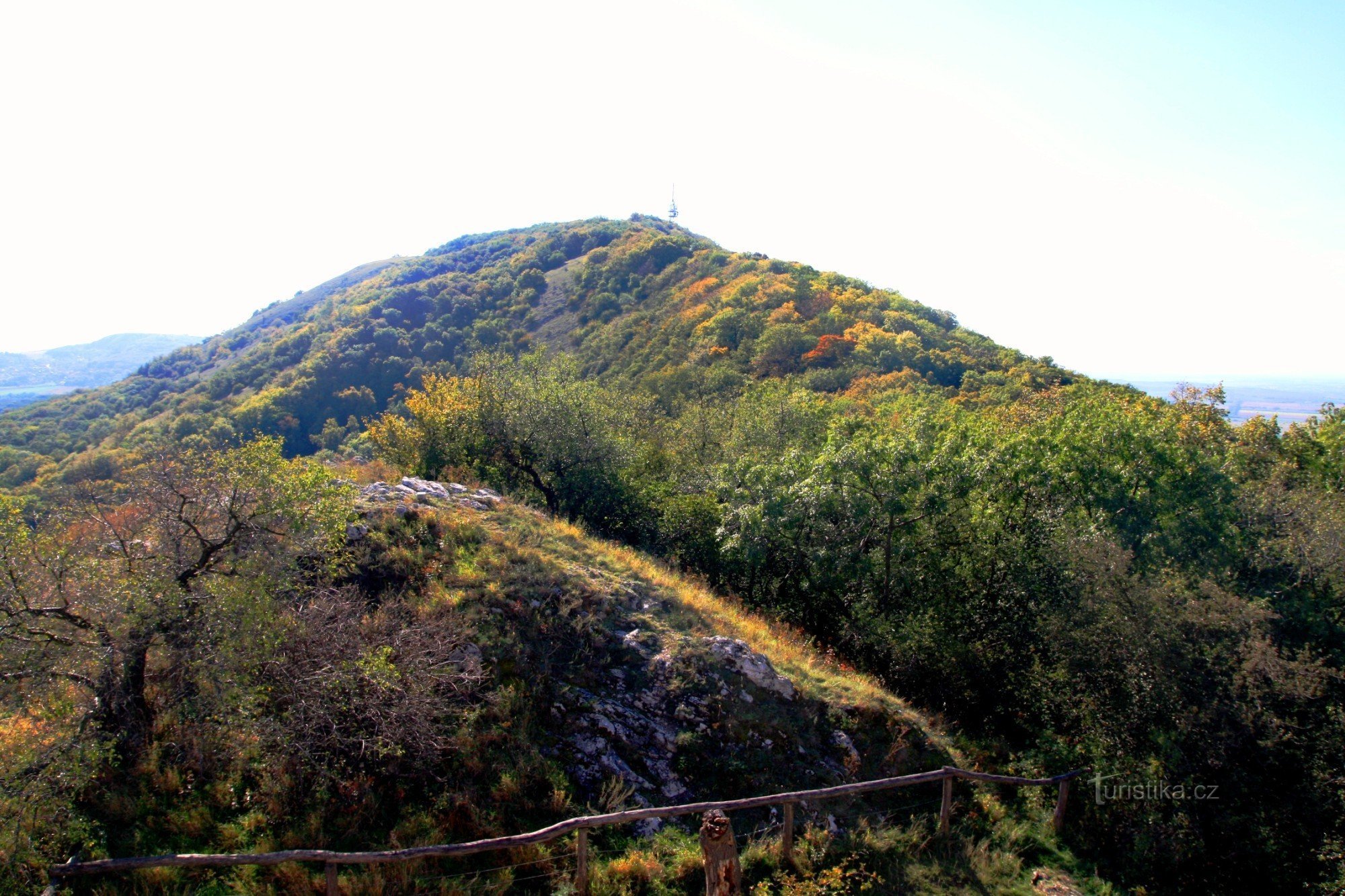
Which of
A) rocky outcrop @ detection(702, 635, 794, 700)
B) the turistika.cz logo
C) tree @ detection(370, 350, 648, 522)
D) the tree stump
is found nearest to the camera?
the tree stump

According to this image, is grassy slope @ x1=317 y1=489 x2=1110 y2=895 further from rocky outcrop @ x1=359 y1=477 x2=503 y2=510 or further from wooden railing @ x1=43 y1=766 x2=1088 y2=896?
rocky outcrop @ x1=359 y1=477 x2=503 y2=510

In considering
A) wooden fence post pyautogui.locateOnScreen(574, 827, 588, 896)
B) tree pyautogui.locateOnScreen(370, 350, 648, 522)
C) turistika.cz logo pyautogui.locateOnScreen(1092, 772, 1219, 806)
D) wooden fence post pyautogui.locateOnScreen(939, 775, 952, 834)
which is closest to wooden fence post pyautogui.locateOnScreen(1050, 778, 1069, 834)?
turistika.cz logo pyautogui.locateOnScreen(1092, 772, 1219, 806)

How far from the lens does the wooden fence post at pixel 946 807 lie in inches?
333

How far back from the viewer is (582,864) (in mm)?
6621

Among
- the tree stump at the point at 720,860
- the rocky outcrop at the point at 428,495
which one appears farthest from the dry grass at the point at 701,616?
the tree stump at the point at 720,860

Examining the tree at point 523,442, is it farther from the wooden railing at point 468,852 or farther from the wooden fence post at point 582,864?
the wooden fence post at point 582,864

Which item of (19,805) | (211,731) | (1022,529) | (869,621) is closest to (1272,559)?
(1022,529)

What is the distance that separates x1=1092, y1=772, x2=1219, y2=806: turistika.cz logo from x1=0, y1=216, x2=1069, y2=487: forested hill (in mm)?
30723

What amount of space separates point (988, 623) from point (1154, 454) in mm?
5347

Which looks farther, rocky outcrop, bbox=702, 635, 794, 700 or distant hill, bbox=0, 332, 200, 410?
distant hill, bbox=0, 332, 200, 410

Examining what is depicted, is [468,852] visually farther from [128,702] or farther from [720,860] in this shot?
[128,702]

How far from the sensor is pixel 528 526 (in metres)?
14.1

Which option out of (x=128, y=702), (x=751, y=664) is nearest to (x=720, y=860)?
(x=751, y=664)

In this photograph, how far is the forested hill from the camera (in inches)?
1836
